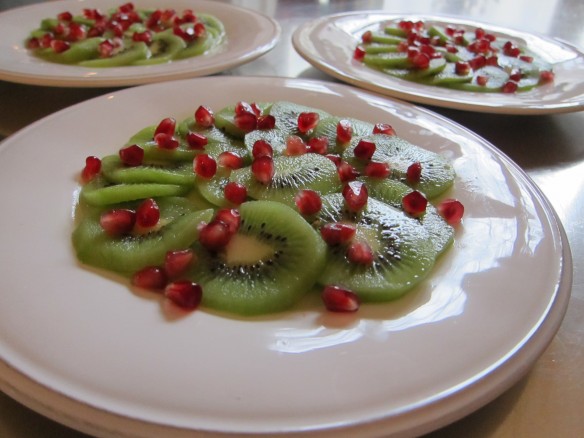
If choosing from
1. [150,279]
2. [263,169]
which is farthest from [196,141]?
[150,279]

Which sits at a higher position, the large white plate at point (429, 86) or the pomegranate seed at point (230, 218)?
the large white plate at point (429, 86)

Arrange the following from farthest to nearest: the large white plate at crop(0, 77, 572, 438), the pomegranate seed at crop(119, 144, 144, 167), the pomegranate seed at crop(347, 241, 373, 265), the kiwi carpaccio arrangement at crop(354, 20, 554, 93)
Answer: the kiwi carpaccio arrangement at crop(354, 20, 554, 93) < the pomegranate seed at crop(119, 144, 144, 167) < the pomegranate seed at crop(347, 241, 373, 265) < the large white plate at crop(0, 77, 572, 438)

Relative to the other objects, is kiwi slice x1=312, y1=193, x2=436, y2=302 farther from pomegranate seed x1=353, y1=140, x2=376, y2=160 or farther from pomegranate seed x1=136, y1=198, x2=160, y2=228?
pomegranate seed x1=136, y1=198, x2=160, y2=228

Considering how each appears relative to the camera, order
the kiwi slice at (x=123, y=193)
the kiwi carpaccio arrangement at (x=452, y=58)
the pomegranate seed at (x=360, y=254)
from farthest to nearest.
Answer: the kiwi carpaccio arrangement at (x=452, y=58) < the kiwi slice at (x=123, y=193) < the pomegranate seed at (x=360, y=254)

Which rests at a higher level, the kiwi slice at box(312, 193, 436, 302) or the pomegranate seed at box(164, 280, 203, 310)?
the kiwi slice at box(312, 193, 436, 302)

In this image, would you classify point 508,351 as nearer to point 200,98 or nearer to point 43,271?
point 43,271

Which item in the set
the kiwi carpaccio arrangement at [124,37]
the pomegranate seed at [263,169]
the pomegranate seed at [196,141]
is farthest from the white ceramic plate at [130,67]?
the pomegranate seed at [263,169]

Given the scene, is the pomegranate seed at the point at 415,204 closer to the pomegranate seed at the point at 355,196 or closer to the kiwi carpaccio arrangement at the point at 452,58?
the pomegranate seed at the point at 355,196

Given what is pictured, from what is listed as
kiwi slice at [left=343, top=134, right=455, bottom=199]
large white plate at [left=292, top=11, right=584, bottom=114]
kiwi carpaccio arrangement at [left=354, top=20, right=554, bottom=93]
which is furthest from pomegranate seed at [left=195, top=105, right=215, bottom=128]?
kiwi carpaccio arrangement at [left=354, top=20, right=554, bottom=93]
